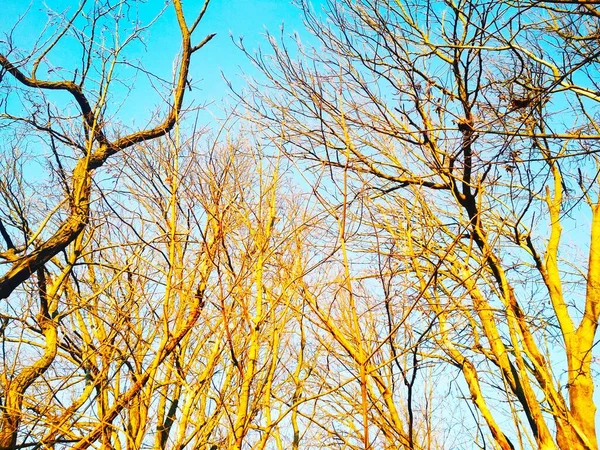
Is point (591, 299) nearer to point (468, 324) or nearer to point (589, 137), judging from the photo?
point (468, 324)

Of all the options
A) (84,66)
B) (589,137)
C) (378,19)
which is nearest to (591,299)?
(589,137)

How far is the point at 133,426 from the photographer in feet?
7.02

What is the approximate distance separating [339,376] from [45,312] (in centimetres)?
292

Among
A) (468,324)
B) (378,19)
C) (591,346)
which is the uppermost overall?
(378,19)

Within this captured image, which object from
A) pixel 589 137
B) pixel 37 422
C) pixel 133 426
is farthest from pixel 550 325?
pixel 37 422

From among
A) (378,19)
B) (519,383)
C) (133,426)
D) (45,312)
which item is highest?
(378,19)

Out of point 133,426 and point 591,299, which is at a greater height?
point 591,299

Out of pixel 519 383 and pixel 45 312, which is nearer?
pixel 519 383

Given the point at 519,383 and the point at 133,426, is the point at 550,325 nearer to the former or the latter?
the point at 519,383

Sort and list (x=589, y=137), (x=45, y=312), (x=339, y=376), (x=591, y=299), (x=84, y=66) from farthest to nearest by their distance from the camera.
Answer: (x=339, y=376) → (x=591, y=299) → (x=45, y=312) → (x=84, y=66) → (x=589, y=137)

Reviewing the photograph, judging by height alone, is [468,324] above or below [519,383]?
above

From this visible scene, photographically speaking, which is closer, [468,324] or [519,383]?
[519,383]

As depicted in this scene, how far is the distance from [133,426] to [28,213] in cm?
448

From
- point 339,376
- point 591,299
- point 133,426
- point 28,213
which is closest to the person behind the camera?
point 133,426
